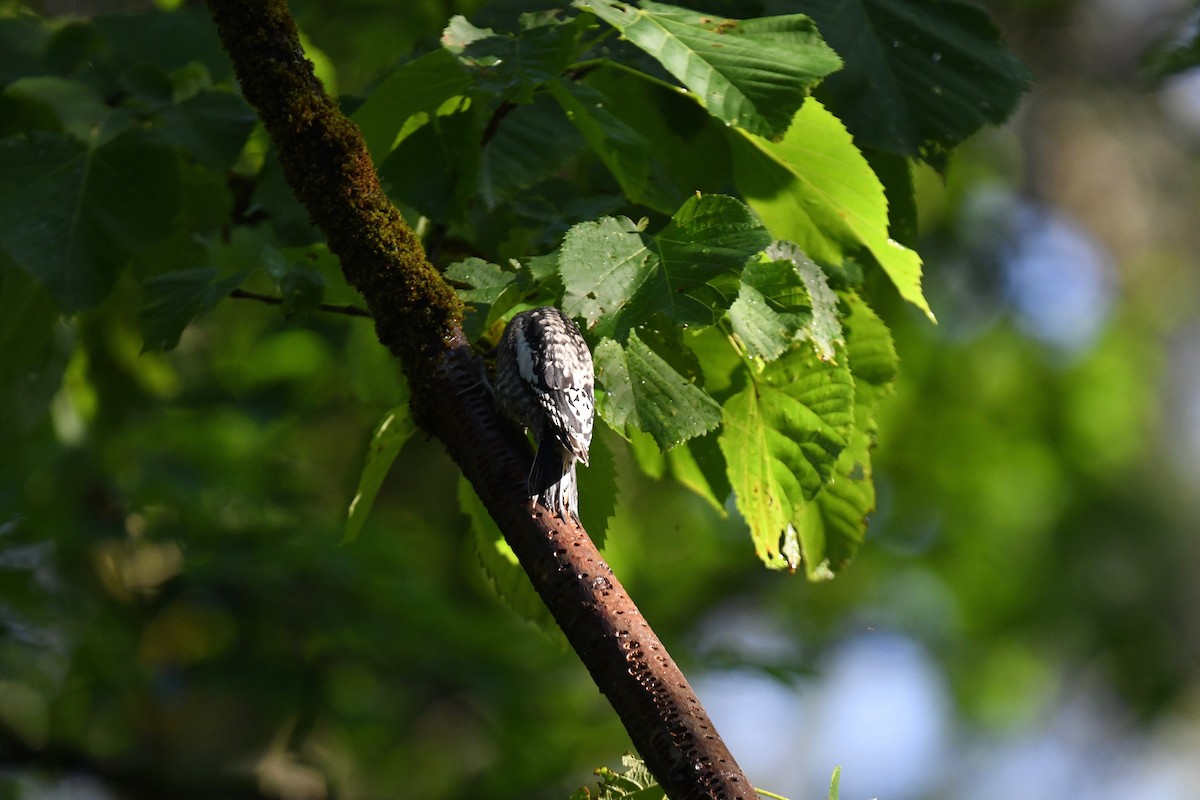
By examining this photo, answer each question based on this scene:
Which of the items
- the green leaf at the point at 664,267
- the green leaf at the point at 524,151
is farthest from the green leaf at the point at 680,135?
the green leaf at the point at 664,267

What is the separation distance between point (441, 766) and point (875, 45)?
522 centimetres

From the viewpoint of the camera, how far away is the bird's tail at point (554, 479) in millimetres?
1292

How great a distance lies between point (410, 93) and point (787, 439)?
2.41ft

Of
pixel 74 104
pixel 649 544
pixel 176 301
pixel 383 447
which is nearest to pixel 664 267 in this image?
pixel 383 447

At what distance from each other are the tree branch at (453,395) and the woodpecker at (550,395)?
0.03 metres

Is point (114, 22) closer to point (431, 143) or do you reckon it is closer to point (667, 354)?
point (431, 143)

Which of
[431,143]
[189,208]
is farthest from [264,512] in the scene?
[431,143]

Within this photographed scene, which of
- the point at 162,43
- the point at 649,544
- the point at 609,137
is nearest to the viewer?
the point at 609,137

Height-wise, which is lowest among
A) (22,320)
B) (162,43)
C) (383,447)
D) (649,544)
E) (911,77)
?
(649,544)

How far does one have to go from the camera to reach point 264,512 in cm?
384

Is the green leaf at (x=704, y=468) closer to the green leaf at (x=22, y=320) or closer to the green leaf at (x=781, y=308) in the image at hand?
the green leaf at (x=781, y=308)

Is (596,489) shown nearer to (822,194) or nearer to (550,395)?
(550,395)

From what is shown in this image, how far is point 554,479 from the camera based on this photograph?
1328mm

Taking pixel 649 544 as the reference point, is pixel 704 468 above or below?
above
